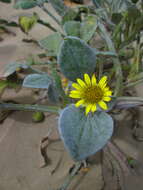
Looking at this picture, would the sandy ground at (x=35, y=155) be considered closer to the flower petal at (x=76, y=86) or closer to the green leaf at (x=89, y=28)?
the flower petal at (x=76, y=86)

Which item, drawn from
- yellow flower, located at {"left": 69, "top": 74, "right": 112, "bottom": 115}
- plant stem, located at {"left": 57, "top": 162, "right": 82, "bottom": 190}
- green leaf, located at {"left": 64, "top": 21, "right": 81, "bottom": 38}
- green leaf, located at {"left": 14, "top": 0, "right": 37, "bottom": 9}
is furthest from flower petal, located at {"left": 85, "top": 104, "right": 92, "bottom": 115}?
green leaf, located at {"left": 14, "top": 0, "right": 37, "bottom": 9}

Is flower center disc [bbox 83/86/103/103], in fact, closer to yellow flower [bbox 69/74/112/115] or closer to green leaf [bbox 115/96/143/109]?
yellow flower [bbox 69/74/112/115]

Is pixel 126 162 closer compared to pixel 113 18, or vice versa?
pixel 126 162

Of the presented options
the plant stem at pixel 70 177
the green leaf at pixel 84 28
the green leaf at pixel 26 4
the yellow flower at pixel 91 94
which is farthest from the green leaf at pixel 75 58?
the green leaf at pixel 26 4

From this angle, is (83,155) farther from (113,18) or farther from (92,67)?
(113,18)

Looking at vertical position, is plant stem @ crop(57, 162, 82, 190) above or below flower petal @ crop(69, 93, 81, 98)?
below

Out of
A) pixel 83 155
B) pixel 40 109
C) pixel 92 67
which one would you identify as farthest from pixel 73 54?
pixel 83 155
